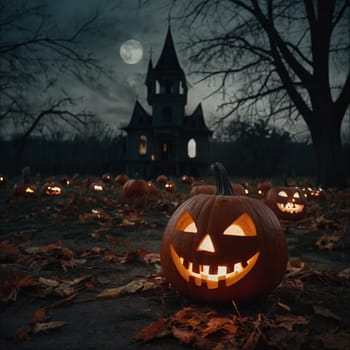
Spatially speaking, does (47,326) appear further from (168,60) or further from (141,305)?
(168,60)

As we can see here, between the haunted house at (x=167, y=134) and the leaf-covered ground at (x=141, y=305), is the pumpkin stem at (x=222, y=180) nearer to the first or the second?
the leaf-covered ground at (x=141, y=305)

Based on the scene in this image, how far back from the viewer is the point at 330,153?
11055 millimetres

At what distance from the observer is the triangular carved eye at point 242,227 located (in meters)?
A: 2.29

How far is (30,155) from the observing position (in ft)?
113

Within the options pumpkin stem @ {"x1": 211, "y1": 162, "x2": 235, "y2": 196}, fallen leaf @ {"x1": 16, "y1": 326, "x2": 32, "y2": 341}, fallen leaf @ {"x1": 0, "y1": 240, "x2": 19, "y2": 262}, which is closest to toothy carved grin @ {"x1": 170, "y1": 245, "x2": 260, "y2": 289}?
pumpkin stem @ {"x1": 211, "y1": 162, "x2": 235, "y2": 196}

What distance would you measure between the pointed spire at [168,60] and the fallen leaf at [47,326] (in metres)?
26.5

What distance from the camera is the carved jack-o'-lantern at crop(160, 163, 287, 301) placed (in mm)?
2174

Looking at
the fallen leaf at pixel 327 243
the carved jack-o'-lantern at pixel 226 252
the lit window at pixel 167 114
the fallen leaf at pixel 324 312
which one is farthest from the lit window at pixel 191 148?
the fallen leaf at pixel 324 312

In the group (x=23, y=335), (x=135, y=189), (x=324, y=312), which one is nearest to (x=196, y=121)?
(x=135, y=189)

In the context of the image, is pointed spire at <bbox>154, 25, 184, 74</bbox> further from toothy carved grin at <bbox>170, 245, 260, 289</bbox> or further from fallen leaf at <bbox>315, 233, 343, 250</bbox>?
toothy carved grin at <bbox>170, 245, 260, 289</bbox>

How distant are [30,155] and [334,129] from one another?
106ft

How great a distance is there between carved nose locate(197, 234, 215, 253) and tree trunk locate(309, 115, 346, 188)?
10217 mm

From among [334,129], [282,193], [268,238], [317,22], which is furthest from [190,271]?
[317,22]

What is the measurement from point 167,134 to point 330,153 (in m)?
16.5
